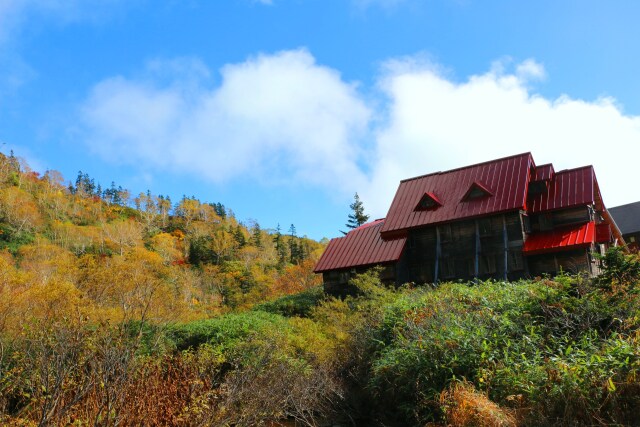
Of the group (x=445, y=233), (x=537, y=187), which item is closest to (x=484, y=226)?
(x=445, y=233)

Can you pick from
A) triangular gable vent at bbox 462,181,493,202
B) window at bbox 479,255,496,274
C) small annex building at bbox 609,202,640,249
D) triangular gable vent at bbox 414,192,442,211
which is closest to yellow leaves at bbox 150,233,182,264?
triangular gable vent at bbox 414,192,442,211

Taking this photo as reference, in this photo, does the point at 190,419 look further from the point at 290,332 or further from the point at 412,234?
the point at 412,234

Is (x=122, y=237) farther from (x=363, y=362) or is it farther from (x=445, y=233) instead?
(x=363, y=362)

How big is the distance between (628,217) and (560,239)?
2989 cm

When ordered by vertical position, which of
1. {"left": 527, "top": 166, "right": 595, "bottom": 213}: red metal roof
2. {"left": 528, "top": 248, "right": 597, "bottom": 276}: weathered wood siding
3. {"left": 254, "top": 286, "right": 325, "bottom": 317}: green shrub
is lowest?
{"left": 254, "top": 286, "right": 325, "bottom": 317}: green shrub

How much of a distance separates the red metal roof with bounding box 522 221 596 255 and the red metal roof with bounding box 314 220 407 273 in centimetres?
564

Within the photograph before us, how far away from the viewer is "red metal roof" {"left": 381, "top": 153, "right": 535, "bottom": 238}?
844 inches

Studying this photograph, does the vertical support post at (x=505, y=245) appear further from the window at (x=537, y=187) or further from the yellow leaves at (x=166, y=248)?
the yellow leaves at (x=166, y=248)

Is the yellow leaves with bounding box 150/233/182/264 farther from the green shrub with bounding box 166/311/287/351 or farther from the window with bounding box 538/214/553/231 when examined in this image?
the window with bounding box 538/214/553/231

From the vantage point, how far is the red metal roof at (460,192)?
21.4 metres

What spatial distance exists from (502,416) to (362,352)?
19.5ft

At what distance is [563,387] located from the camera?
6781 millimetres

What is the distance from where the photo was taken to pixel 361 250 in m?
25.0

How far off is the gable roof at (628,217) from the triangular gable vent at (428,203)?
93.1 ft
